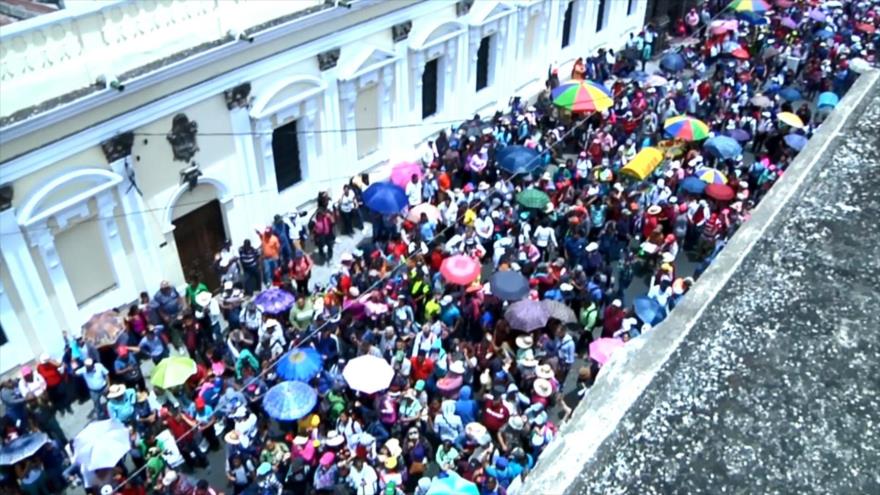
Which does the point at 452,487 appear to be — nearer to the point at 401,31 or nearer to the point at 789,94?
the point at 401,31

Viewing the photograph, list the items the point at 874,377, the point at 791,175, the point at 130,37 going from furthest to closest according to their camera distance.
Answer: the point at 130,37 → the point at 791,175 → the point at 874,377

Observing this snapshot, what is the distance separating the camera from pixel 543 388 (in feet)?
46.3

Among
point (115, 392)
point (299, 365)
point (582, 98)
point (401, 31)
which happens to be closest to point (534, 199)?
point (582, 98)

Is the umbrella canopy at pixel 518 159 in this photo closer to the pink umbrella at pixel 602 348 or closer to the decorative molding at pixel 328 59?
the decorative molding at pixel 328 59

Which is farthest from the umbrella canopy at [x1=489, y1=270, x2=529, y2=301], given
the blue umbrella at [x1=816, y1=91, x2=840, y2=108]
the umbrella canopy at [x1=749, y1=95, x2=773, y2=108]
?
the blue umbrella at [x1=816, y1=91, x2=840, y2=108]

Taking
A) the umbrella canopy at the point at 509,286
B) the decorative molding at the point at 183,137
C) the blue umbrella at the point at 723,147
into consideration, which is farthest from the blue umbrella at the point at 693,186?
the decorative molding at the point at 183,137

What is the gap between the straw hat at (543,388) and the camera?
46.1 feet

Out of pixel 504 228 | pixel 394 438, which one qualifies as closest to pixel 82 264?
pixel 394 438

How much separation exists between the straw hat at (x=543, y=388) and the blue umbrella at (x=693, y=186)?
27.2 feet

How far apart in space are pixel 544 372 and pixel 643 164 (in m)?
8.39

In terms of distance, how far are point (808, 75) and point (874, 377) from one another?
2210 centimetres

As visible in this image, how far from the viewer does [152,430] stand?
44.3ft

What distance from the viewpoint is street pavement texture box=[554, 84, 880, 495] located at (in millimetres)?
7695

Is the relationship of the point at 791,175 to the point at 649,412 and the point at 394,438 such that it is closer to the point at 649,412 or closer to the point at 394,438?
the point at 649,412
